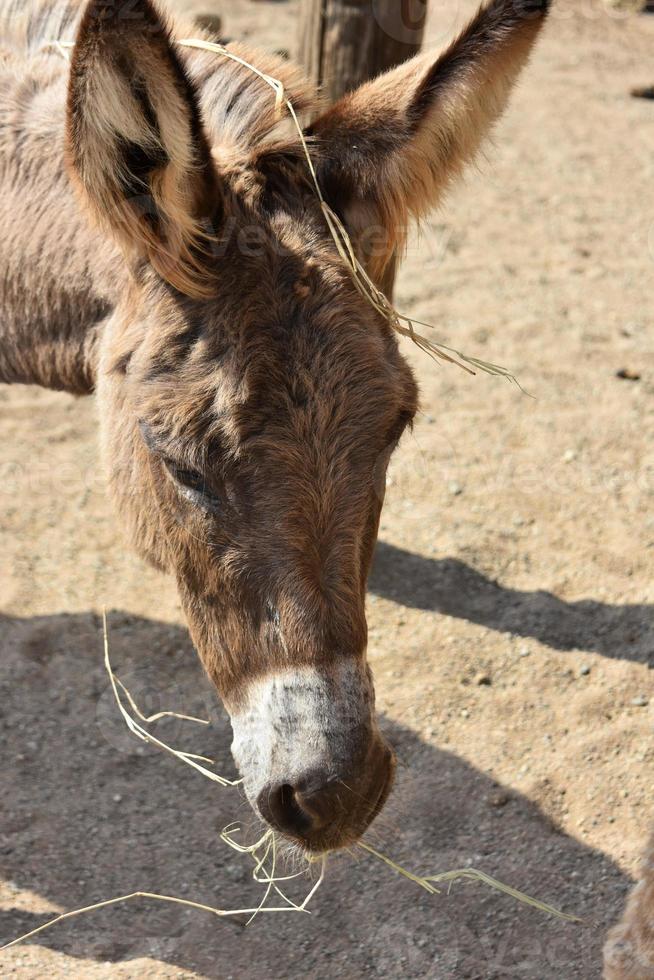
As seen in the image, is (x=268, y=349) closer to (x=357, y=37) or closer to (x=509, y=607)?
(x=357, y=37)

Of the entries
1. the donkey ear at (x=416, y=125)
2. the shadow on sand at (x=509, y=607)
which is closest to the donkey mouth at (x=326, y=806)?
the donkey ear at (x=416, y=125)

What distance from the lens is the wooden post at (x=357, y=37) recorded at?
13.4 feet

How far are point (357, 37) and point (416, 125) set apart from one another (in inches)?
68.4

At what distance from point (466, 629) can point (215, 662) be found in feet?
6.72

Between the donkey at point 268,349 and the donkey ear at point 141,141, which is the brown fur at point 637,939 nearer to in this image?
the donkey at point 268,349

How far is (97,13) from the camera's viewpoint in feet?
6.96

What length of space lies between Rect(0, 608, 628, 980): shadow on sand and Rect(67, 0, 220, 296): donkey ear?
1703 millimetres

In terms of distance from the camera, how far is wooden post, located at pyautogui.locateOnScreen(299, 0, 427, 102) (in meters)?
4.09

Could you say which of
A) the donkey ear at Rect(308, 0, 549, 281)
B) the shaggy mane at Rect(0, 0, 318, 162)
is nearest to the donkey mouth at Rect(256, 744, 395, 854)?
the donkey ear at Rect(308, 0, 549, 281)

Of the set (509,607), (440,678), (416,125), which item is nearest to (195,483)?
(416,125)

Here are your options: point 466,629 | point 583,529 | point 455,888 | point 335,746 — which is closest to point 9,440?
point 466,629

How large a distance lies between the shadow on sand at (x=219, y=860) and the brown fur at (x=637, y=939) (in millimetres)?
698

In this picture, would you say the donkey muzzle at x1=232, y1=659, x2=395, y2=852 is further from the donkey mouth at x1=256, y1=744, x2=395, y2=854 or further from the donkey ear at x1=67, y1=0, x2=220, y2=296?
the donkey ear at x1=67, y1=0, x2=220, y2=296

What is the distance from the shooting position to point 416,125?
104 inches
